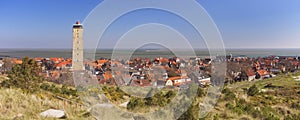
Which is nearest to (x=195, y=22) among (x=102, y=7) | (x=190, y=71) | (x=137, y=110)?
(x=102, y=7)

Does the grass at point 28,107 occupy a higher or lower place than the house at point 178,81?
lower

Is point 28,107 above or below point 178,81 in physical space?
below

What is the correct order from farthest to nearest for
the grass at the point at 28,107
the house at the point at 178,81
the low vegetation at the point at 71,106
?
the house at the point at 178,81 → the low vegetation at the point at 71,106 → the grass at the point at 28,107

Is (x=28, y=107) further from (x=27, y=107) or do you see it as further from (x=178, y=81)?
(x=178, y=81)

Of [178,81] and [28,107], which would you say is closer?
[28,107]

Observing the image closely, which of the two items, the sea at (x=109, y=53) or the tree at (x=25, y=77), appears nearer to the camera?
the sea at (x=109, y=53)

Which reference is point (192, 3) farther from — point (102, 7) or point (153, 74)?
point (153, 74)

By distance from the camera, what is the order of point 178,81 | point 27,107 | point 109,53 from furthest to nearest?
point 178,81 < point 109,53 < point 27,107

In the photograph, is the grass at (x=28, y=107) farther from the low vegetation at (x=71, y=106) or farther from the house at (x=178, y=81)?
the house at (x=178, y=81)

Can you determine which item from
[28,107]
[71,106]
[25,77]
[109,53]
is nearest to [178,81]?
[109,53]

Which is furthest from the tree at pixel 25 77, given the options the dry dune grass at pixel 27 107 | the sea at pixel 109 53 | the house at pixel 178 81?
the house at pixel 178 81

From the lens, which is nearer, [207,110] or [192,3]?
[192,3]
